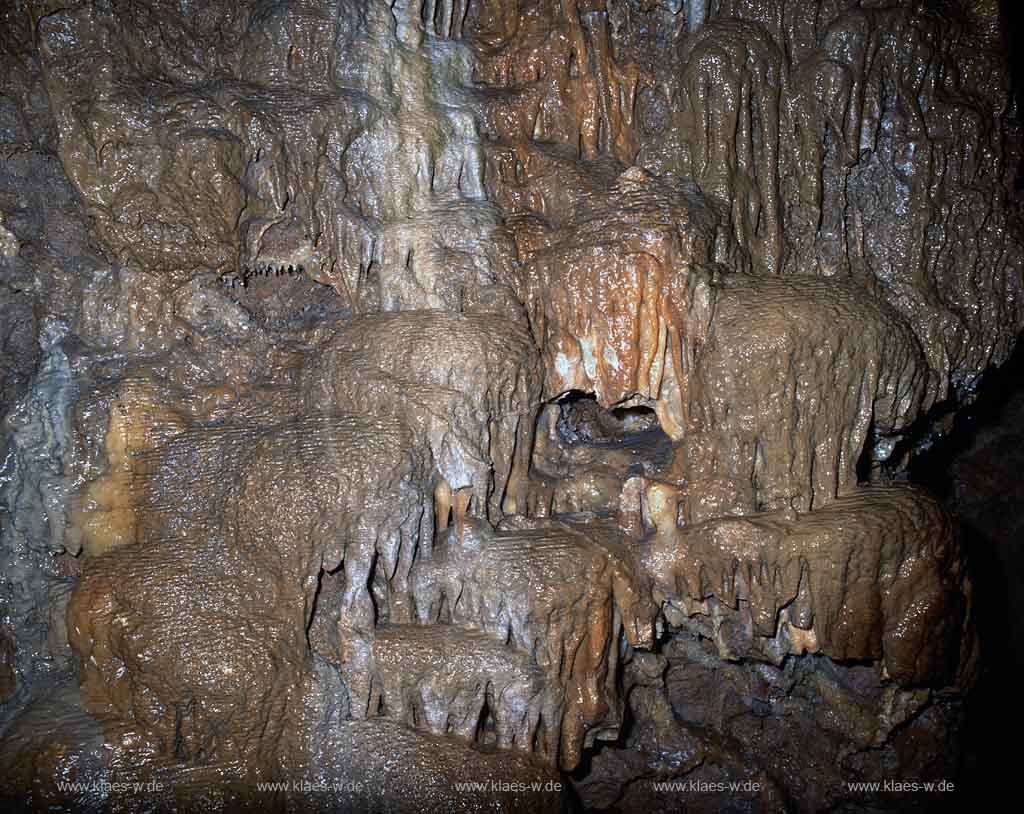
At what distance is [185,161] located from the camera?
4.49 metres

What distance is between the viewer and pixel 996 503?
7.62 metres

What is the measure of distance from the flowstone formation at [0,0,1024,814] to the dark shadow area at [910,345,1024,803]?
286 centimetres

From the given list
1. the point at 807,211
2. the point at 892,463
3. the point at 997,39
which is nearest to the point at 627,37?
the point at 807,211

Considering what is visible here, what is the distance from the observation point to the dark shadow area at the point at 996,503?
7535 millimetres

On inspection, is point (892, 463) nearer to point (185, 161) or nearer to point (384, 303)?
point (384, 303)

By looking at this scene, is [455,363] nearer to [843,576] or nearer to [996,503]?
[843,576]

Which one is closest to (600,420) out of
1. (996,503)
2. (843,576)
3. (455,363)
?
(455,363)

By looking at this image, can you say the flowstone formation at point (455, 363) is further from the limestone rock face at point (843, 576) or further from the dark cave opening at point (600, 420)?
the dark cave opening at point (600, 420)

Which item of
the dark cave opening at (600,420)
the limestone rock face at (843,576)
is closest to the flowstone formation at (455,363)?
the limestone rock face at (843,576)

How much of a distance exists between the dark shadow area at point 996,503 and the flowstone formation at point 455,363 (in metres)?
2.86

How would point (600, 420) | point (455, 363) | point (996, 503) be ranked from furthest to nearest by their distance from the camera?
point (996, 503) < point (600, 420) < point (455, 363)

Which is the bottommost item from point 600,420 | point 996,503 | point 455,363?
point 996,503

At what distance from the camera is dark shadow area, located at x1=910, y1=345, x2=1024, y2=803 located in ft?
24.7

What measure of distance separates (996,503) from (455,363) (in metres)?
5.90
